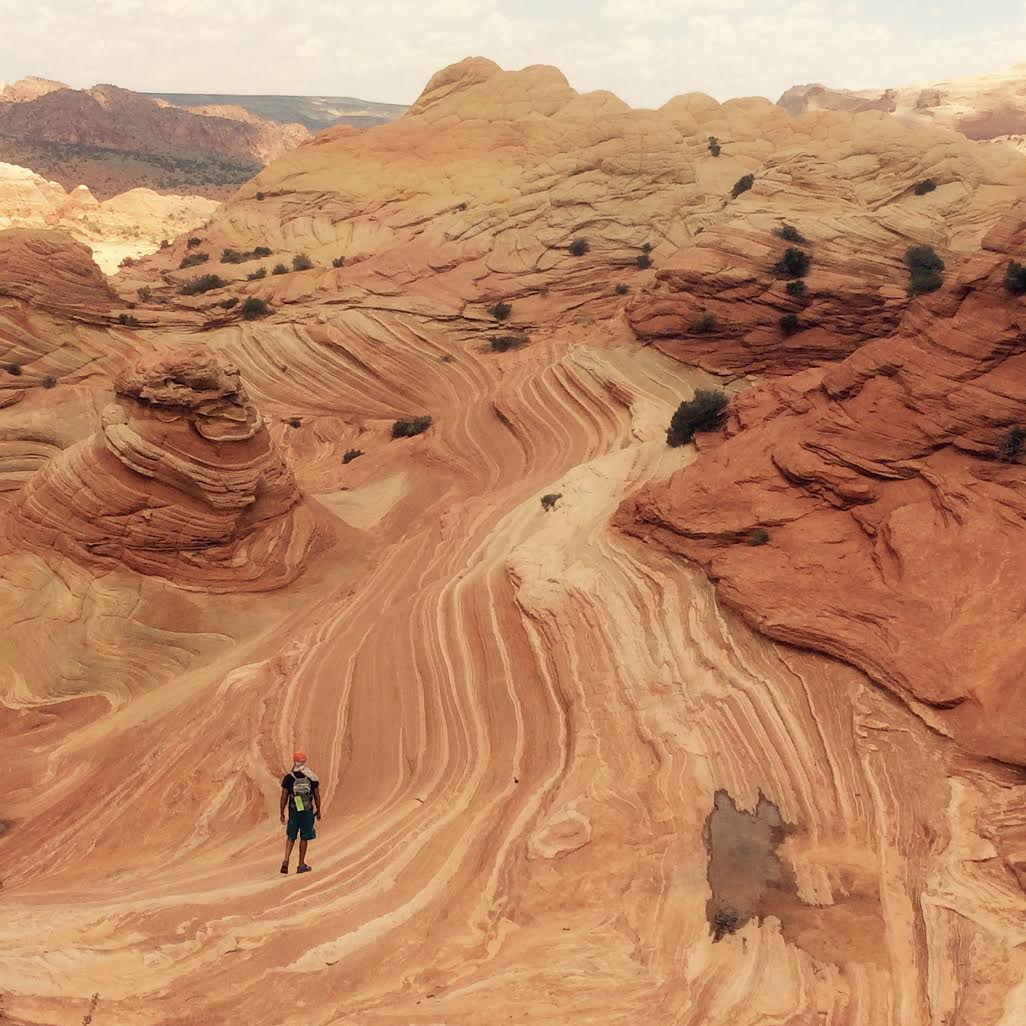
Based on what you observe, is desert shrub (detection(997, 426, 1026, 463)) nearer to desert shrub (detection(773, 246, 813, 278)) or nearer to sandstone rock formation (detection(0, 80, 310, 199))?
desert shrub (detection(773, 246, 813, 278))

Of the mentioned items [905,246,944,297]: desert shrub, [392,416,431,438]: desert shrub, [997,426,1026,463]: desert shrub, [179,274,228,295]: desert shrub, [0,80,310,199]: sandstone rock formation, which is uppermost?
[0,80,310,199]: sandstone rock formation

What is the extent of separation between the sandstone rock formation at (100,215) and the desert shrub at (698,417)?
4858 cm

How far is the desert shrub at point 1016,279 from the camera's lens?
14.2 m

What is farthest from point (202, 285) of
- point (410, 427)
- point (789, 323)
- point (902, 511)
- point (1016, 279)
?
point (902, 511)

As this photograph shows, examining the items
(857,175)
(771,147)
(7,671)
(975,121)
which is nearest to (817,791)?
(7,671)

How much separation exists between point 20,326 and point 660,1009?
93.1 feet

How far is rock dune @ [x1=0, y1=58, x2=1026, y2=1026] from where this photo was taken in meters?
7.97

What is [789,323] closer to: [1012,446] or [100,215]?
[1012,446]

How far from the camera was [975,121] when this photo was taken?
106875 mm

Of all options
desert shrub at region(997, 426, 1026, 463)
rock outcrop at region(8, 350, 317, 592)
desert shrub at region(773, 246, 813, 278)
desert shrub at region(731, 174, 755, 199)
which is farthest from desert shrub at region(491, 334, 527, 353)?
desert shrub at region(997, 426, 1026, 463)

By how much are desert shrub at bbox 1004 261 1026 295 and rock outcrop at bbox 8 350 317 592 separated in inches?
634

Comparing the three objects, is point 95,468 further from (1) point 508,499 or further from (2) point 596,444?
(2) point 596,444

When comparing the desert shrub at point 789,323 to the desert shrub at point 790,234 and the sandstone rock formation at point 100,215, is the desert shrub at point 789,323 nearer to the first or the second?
the desert shrub at point 790,234

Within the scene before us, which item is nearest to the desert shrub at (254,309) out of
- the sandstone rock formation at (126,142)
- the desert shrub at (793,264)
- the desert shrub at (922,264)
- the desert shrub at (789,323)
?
the desert shrub at (793,264)
